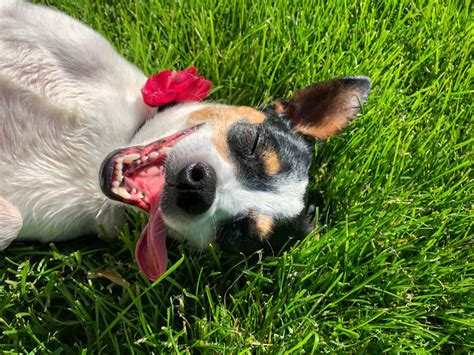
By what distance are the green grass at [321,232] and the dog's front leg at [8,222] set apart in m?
0.26

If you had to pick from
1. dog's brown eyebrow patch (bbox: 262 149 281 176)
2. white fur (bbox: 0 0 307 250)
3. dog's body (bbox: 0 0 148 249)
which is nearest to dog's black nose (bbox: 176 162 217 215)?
white fur (bbox: 0 0 307 250)

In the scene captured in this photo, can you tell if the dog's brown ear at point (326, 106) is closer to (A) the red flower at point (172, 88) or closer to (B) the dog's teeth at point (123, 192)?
(A) the red flower at point (172, 88)

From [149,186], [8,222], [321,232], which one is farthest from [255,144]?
[8,222]

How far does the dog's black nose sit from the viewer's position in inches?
87.4

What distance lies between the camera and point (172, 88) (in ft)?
9.03

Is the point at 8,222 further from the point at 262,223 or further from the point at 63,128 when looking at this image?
the point at 262,223

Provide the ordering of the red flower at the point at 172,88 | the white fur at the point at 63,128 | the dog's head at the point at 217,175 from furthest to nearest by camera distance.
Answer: the red flower at the point at 172,88, the white fur at the point at 63,128, the dog's head at the point at 217,175

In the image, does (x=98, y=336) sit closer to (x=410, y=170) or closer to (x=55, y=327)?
(x=55, y=327)

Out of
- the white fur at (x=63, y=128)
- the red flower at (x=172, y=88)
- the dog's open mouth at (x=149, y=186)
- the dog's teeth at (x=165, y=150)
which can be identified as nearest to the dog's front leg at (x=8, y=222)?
the white fur at (x=63, y=128)

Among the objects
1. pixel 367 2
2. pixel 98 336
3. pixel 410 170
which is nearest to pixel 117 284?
pixel 98 336

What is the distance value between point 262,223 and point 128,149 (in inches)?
28.4

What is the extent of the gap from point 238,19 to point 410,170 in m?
1.54

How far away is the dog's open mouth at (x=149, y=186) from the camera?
2.45m

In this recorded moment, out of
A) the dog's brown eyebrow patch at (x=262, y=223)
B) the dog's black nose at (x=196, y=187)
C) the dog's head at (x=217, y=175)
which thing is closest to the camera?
the dog's black nose at (x=196, y=187)
